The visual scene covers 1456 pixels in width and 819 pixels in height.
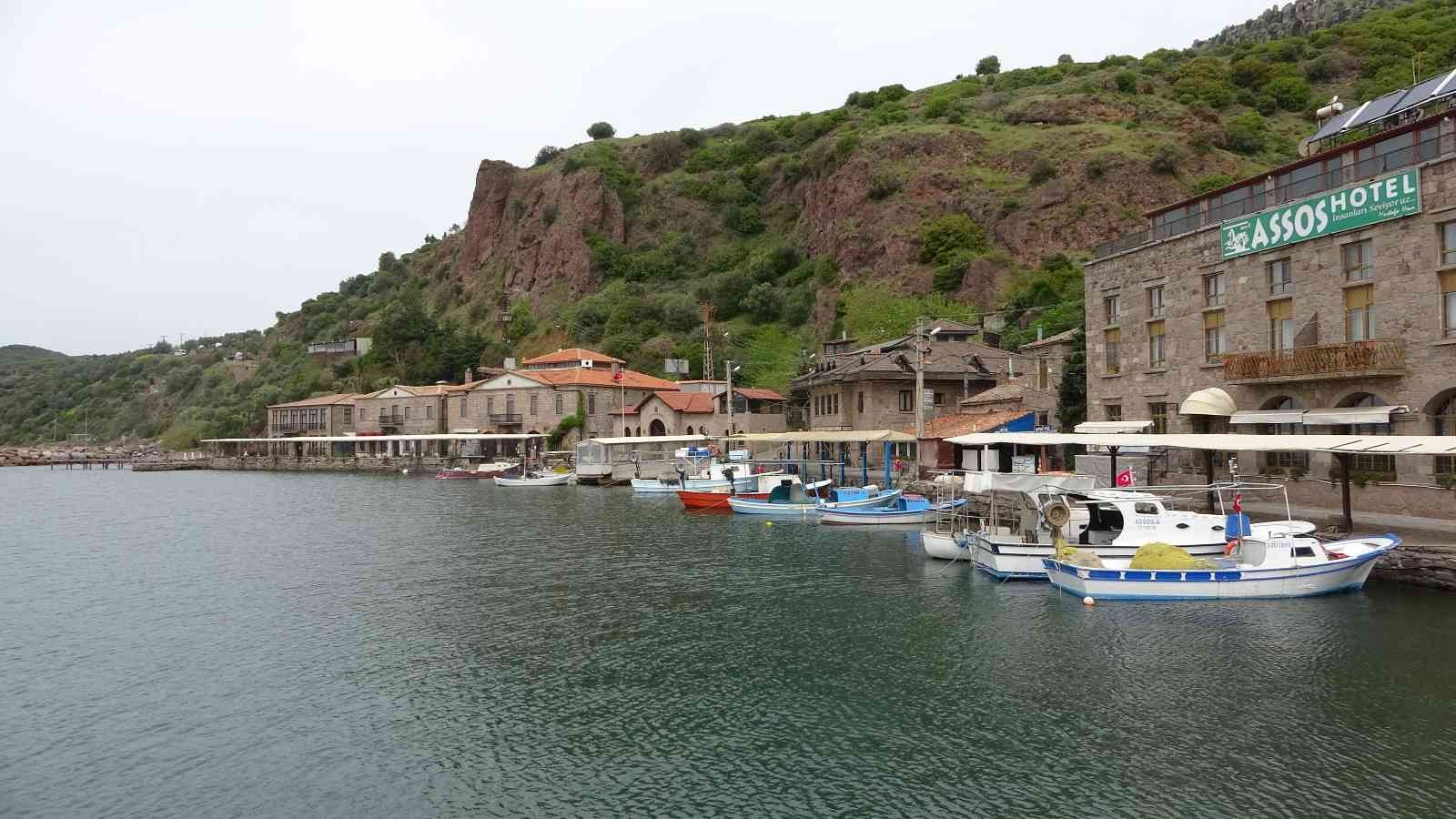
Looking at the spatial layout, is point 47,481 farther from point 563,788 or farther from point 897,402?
point 563,788

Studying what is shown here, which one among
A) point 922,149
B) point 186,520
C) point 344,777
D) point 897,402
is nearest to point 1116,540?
point 344,777

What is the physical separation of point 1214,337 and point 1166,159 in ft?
190

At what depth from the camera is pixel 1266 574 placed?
20891mm

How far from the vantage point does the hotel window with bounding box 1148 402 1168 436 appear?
111 ft

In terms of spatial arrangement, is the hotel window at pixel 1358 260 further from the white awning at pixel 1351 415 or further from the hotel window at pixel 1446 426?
the hotel window at pixel 1446 426

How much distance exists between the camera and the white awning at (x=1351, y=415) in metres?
25.0

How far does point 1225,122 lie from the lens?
88.8m

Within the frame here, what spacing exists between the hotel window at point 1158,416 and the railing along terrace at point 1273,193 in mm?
6711

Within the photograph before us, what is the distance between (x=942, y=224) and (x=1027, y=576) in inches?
2648

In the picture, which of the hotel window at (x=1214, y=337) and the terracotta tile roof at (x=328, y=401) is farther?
the terracotta tile roof at (x=328, y=401)

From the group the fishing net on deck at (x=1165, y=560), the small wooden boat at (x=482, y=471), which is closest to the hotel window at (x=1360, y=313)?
the fishing net on deck at (x=1165, y=560)

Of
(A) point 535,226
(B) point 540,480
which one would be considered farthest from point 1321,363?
(A) point 535,226

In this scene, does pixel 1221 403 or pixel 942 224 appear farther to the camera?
pixel 942 224

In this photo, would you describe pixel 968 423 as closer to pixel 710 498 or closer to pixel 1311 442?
pixel 710 498
